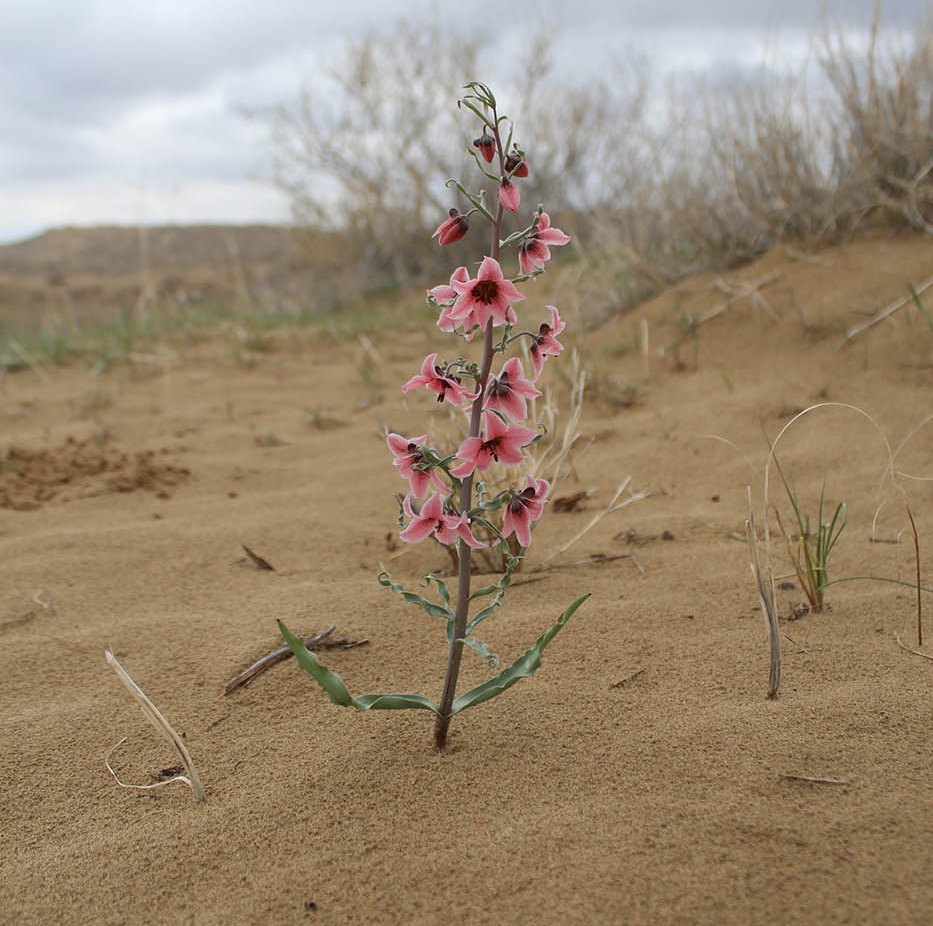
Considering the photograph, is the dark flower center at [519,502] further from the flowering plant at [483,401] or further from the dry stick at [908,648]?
the dry stick at [908,648]

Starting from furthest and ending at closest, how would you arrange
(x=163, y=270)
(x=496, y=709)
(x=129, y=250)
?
(x=129, y=250) < (x=163, y=270) < (x=496, y=709)

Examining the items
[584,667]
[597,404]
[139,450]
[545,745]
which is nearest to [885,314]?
[597,404]

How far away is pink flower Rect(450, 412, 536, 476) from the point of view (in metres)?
1.25

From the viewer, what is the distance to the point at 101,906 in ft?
3.98

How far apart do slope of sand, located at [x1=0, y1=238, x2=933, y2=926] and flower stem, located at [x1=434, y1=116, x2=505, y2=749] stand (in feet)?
0.23

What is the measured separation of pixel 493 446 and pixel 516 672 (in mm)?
329

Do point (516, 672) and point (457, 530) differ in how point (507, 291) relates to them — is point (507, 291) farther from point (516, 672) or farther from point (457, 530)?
point (516, 672)

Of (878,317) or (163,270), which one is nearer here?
(878,317)

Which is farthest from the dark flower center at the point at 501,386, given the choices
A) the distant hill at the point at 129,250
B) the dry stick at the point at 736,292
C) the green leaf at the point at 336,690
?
the distant hill at the point at 129,250

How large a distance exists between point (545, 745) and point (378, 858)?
0.33 m

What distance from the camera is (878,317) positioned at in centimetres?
342

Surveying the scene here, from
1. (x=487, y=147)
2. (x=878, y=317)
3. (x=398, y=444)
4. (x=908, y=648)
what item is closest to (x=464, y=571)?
(x=398, y=444)

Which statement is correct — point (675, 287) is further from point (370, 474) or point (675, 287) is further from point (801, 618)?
point (801, 618)

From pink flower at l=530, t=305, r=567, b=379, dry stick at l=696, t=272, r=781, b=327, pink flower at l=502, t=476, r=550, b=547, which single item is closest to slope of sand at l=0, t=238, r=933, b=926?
pink flower at l=502, t=476, r=550, b=547
